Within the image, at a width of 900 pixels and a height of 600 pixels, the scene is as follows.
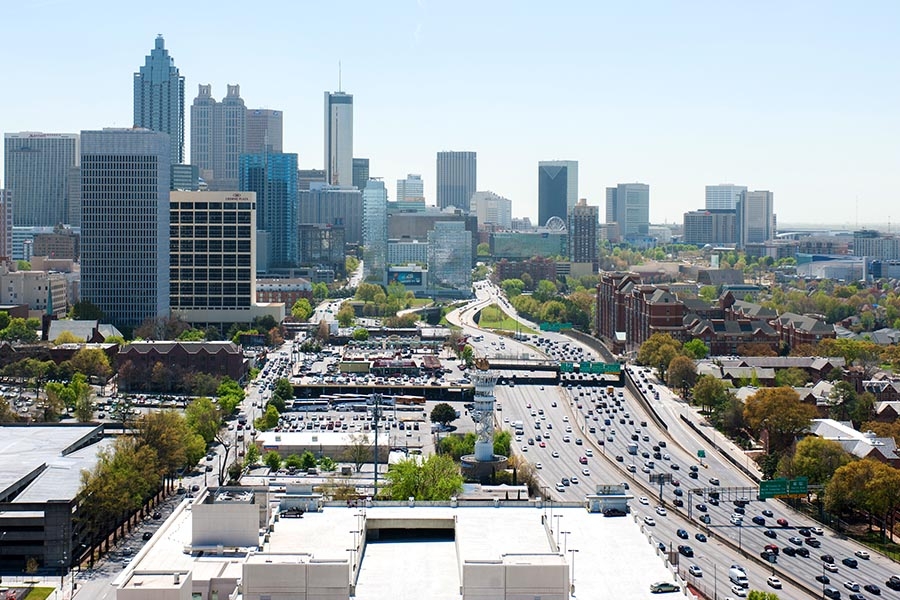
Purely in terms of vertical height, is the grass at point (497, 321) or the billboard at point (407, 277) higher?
the billboard at point (407, 277)

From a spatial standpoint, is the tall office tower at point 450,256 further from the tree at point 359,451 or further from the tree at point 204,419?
the tree at point 359,451

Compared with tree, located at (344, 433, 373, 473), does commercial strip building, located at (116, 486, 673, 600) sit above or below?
above

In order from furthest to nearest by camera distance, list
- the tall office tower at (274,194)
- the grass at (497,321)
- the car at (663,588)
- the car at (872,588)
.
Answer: the tall office tower at (274,194) < the grass at (497,321) < the car at (872,588) < the car at (663,588)

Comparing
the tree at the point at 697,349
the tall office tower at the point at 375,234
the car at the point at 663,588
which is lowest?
the car at the point at 663,588

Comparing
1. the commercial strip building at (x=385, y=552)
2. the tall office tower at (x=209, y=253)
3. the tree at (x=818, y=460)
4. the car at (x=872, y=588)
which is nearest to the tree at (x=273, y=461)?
→ the commercial strip building at (x=385, y=552)

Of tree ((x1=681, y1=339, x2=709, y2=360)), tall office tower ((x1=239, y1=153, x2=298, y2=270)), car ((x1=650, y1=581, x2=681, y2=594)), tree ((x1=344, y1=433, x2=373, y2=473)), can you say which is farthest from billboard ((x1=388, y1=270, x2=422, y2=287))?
car ((x1=650, y1=581, x2=681, y2=594))

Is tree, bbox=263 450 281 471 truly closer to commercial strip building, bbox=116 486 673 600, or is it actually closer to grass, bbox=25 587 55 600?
grass, bbox=25 587 55 600
